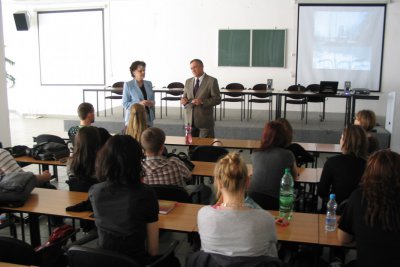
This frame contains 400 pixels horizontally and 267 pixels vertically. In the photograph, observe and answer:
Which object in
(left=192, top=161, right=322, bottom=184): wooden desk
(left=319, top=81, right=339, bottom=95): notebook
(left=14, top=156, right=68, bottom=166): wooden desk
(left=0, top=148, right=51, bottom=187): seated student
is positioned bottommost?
(left=14, top=156, right=68, bottom=166): wooden desk

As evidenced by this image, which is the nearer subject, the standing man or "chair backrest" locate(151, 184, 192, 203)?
"chair backrest" locate(151, 184, 192, 203)

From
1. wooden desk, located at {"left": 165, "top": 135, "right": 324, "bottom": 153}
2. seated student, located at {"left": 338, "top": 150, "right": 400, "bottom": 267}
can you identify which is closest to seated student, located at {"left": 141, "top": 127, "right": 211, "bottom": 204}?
seated student, located at {"left": 338, "top": 150, "right": 400, "bottom": 267}

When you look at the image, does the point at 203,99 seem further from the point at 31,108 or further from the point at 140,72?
the point at 31,108

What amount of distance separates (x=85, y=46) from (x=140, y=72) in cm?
683

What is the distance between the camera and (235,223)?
6.12 feet

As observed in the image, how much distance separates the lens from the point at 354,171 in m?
2.97

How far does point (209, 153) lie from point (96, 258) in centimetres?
264

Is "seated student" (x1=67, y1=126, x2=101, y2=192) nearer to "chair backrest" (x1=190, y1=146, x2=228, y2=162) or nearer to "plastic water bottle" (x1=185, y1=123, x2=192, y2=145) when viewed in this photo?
"chair backrest" (x1=190, y1=146, x2=228, y2=162)

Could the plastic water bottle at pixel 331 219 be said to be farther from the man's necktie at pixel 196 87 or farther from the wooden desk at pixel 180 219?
the man's necktie at pixel 196 87

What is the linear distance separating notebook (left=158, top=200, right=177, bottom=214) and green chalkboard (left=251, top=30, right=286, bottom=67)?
7.91m

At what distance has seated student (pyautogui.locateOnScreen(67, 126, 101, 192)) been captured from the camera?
3035 millimetres

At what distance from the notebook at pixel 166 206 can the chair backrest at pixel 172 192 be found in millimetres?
87

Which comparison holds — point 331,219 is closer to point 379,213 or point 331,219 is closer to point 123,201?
point 379,213

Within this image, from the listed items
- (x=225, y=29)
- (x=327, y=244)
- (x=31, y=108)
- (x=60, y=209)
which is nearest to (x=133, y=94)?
(x=60, y=209)
